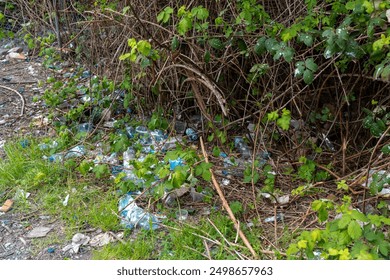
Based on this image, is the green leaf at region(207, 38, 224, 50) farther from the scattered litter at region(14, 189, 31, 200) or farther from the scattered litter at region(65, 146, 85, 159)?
the scattered litter at region(14, 189, 31, 200)

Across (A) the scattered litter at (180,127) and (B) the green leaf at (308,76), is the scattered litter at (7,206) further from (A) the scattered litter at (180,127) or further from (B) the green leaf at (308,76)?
(B) the green leaf at (308,76)

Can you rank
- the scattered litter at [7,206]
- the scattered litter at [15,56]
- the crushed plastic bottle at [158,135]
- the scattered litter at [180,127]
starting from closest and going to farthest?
the scattered litter at [7,206] → the crushed plastic bottle at [158,135] → the scattered litter at [180,127] → the scattered litter at [15,56]

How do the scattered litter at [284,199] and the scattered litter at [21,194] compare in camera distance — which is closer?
the scattered litter at [284,199]

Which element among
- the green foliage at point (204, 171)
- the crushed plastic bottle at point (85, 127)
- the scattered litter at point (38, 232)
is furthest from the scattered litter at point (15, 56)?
the green foliage at point (204, 171)

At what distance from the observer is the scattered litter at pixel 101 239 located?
10.2ft

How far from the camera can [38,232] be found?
325 centimetres

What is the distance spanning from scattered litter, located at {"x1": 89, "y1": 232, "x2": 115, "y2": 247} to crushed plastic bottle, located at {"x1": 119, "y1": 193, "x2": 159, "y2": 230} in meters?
0.11

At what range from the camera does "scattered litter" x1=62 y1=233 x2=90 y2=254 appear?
10.1ft

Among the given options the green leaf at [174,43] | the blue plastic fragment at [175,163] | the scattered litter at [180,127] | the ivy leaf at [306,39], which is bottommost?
the scattered litter at [180,127]

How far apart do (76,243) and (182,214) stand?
61 centimetres

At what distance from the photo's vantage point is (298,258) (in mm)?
2729

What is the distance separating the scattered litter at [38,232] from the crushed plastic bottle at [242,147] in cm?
141

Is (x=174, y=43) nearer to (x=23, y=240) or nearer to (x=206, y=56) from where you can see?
(x=206, y=56)

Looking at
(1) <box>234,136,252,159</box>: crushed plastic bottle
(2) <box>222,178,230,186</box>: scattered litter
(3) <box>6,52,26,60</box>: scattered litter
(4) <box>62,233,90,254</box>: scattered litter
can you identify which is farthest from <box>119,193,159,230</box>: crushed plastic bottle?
(3) <box>6,52,26,60</box>: scattered litter
